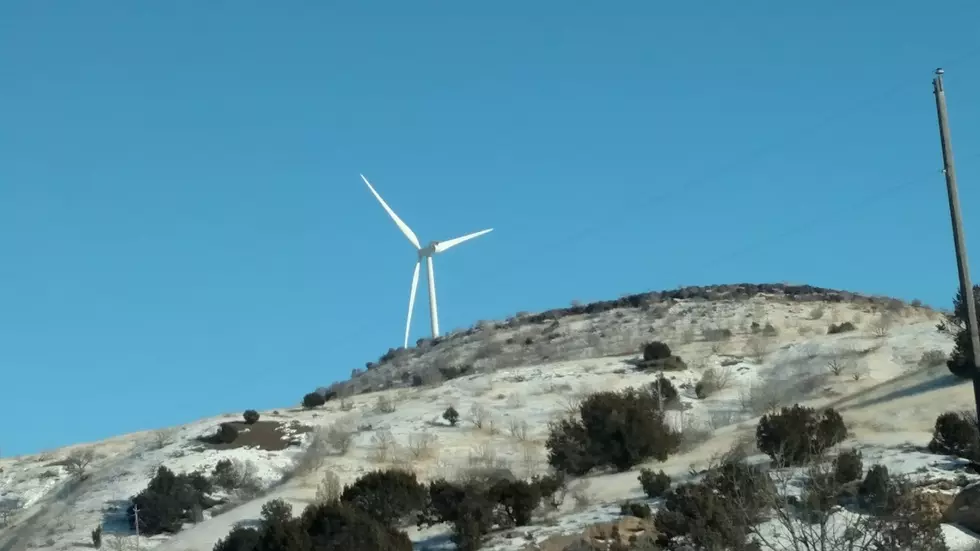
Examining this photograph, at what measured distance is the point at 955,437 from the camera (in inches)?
1166

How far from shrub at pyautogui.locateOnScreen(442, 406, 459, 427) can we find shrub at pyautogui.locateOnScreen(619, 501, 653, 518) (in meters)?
19.0

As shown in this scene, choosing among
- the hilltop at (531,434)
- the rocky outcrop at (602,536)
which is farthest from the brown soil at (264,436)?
the rocky outcrop at (602,536)

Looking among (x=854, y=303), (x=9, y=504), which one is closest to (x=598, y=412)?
(x=9, y=504)

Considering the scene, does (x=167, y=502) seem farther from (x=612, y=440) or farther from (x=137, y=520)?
(x=612, y=440)

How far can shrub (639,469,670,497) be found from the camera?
31.0 meters

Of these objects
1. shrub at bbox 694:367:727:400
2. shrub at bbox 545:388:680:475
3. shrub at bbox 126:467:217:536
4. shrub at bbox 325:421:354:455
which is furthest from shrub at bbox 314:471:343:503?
shrub at bbox 694:367:727:400

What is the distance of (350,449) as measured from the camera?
148 feet

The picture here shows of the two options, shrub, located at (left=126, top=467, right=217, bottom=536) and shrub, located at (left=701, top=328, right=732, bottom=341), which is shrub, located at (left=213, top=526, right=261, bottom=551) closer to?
shrub, located at (left=126, top=467, right=217, bottom=536)

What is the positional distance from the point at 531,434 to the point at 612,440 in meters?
9.11

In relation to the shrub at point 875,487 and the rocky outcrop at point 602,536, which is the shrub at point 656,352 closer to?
the rocky outcrop at point 602,536

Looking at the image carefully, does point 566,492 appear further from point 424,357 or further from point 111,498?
point 424,357

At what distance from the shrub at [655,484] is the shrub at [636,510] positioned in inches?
51.2

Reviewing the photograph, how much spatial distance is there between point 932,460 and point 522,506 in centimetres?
926

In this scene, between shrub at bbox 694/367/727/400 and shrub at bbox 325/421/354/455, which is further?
shrub at bbox 694/367/727/400
